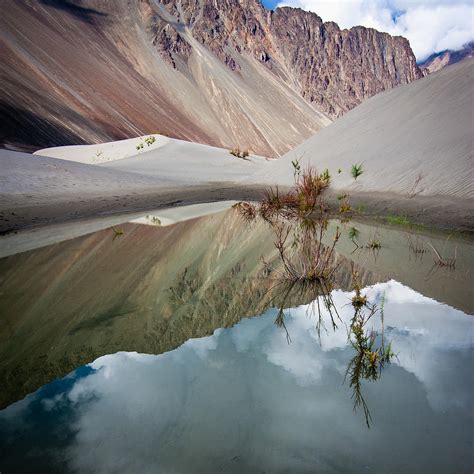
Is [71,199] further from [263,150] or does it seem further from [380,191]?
[263,150]

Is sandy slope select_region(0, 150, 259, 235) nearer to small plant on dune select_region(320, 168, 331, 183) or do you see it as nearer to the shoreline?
the shoreline

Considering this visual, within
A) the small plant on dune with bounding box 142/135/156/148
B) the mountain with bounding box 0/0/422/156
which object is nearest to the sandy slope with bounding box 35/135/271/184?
the small plant on dune with bounding box 142/135/156/148

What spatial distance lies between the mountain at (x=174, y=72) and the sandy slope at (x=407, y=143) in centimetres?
2468

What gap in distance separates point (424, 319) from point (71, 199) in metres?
10.1

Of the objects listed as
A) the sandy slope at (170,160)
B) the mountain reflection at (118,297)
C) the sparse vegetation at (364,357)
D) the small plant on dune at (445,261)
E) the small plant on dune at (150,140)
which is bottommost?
the small plant on dune at (445,261)

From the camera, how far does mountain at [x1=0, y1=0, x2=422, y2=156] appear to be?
41969 mm

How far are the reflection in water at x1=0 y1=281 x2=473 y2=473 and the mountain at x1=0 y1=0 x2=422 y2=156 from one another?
110ft

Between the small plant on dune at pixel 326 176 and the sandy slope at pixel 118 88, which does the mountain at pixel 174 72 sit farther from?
the small plant on dune at pixel 326 176

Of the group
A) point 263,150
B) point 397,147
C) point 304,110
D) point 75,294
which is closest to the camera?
point 75,294

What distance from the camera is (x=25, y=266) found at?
5.41 meters

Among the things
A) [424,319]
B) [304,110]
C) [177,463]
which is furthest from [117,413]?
[304,110]

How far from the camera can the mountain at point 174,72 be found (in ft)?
138

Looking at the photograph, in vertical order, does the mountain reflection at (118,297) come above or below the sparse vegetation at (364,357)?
above

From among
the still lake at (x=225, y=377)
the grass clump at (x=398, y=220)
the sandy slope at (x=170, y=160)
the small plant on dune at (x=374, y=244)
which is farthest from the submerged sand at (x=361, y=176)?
the still lake at (x=225, y=377)
